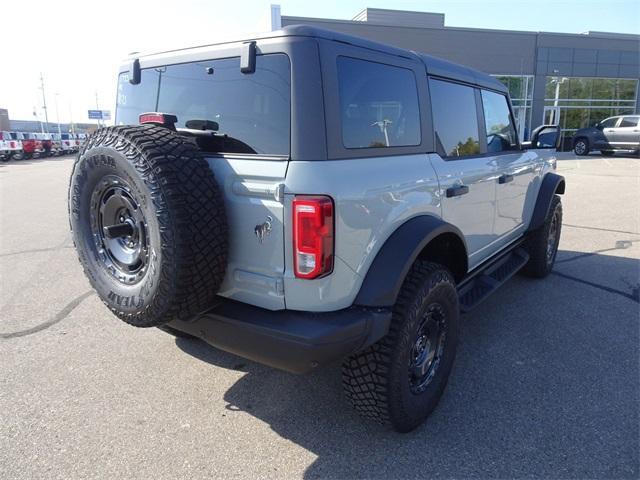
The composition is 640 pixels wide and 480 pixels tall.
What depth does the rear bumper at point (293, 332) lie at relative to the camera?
6.68ft

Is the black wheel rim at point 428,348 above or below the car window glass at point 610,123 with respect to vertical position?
below

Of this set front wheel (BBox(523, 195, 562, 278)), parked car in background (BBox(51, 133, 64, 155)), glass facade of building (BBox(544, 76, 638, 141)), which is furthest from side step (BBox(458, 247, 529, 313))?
parked car in background (BBox(51, 133, 64, 155))

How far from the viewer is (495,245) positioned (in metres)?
3.96

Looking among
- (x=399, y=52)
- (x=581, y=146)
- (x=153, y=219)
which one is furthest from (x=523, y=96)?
(x=153, y=219)

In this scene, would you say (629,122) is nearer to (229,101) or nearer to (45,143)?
(229,101)

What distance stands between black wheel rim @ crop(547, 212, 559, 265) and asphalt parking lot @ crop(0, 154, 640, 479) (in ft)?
2.00

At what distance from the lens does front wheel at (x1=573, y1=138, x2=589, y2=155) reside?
2214cm

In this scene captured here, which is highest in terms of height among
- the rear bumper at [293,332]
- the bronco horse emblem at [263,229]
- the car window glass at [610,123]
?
the car window glass at [610,123]

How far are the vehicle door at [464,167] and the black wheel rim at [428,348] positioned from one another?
0.60 m

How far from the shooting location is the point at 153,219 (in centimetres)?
205

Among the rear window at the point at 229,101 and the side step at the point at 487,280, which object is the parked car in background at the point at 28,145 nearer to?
the rear window at the point at 229,101

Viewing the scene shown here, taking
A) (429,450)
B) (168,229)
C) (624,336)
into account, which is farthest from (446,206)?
(624,336)

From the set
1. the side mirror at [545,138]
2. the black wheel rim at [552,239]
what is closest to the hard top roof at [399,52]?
the side mirror at [545,138]

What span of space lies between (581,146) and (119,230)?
24.7 m
